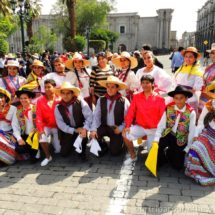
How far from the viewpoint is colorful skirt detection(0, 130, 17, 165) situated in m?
4.92

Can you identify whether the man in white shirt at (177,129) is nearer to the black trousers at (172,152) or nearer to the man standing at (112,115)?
the black trousers at (172,152)

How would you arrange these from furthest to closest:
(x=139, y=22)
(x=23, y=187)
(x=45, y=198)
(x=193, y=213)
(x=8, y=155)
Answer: (x=139, y=22) < (x=8, y=155) < (x=23, y=187) < (x=45, y=198) < (x=193, y=213)

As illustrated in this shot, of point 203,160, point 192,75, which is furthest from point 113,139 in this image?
point 192,75

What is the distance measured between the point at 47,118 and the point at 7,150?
97 centimetres

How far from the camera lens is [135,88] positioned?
6.12m

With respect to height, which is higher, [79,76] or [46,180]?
[79,76]

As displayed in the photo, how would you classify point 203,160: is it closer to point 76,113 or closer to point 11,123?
point 76,113

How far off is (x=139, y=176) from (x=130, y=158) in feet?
2.38

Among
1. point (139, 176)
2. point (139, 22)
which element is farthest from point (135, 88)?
point (139, 22)

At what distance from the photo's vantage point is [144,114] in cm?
503

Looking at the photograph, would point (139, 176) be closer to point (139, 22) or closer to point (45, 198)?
point (45, 198)

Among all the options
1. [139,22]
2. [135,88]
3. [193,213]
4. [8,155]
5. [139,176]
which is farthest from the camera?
[139,22]

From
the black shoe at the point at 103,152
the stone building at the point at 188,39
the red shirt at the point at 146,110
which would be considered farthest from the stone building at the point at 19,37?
the red shirt at the point at 146,110

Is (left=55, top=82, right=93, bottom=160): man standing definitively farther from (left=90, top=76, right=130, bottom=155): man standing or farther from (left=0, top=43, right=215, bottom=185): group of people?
(left=90, top=76, right=130, bottom=155): man standing
